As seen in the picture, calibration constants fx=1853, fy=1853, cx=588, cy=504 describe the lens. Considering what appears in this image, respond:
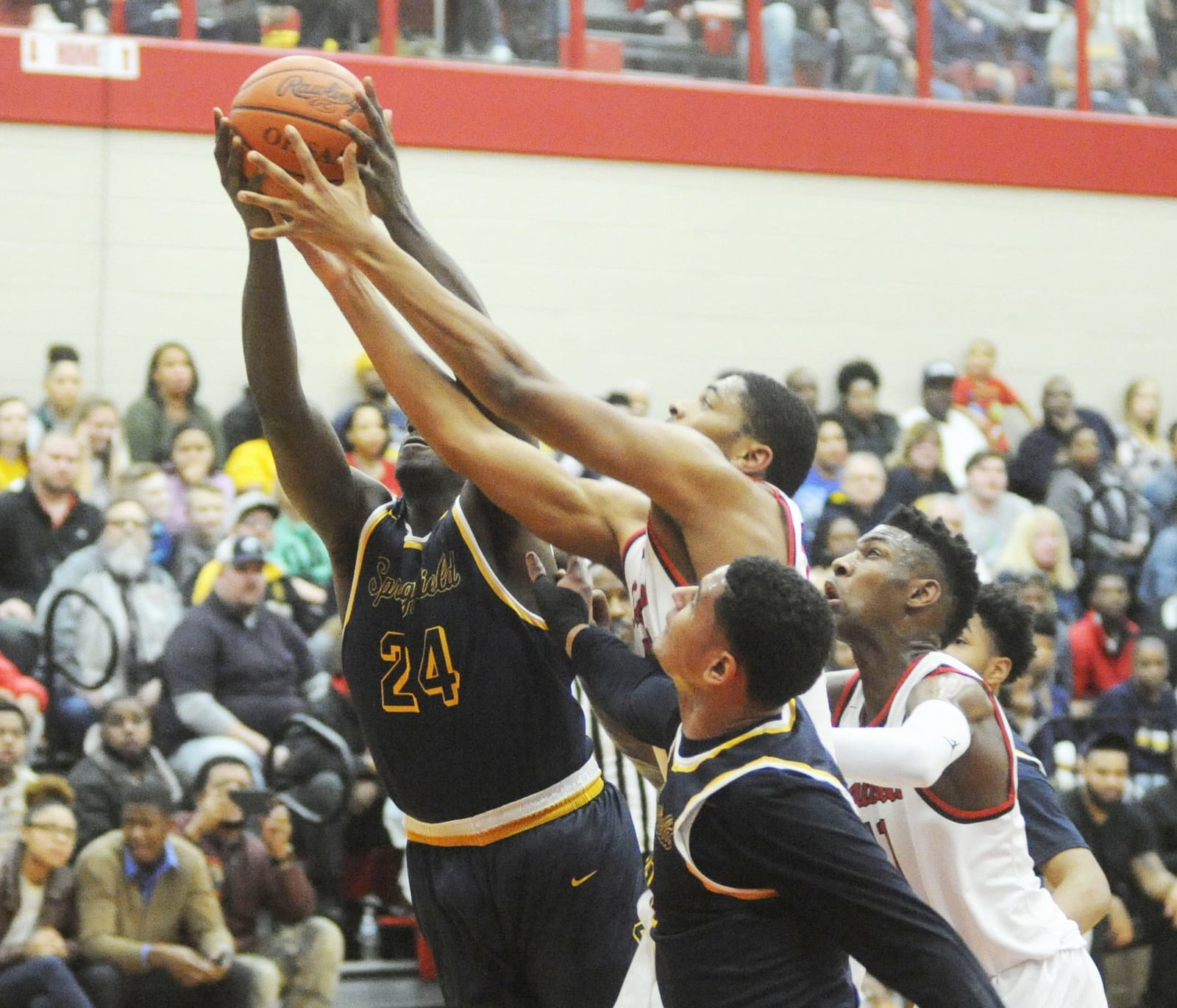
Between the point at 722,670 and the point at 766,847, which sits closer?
the point at 766,847

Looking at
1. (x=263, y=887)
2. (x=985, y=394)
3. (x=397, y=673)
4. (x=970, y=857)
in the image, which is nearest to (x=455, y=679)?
(x=397, y=673)

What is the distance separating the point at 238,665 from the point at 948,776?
4.03 meters

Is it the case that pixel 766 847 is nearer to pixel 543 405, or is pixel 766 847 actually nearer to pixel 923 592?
pixel 543 405

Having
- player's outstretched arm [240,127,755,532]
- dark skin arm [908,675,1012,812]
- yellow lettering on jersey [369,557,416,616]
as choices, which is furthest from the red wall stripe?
dark skin arm [908,675,1012,812]

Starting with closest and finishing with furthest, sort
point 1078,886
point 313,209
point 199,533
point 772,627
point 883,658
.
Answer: point 772,627 → point 313,209 → point 883,658 → point 1078,886 → point 199,533

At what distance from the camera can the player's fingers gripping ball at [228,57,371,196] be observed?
13.2ft

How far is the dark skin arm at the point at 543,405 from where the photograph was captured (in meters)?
3.73

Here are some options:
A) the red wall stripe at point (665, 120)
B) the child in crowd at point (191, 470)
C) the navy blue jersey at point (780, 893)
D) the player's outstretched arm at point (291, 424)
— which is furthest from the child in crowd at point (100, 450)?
the navy blue jersey at point (780, 893)

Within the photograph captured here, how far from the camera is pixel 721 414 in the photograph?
4.14 m

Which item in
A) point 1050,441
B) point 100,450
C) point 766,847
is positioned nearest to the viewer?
point 766,847

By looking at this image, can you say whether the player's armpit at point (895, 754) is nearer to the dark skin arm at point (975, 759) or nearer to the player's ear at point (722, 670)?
the dark skin arm at point (975, 759)

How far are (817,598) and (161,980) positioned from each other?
13.3ft

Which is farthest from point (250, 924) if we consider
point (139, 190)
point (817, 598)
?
point (139, 190)

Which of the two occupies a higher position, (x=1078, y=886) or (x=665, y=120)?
(x=665, y=120)
